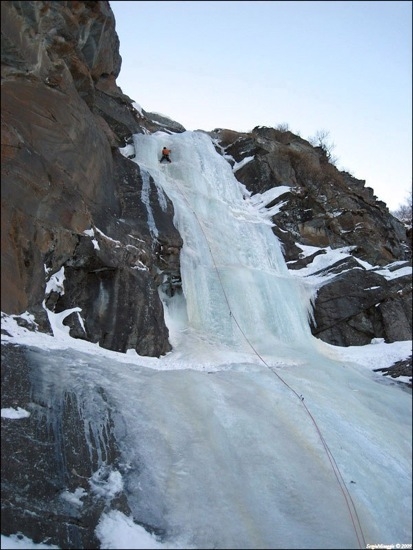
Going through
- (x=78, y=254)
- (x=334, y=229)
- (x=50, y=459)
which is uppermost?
(x=334, y=229)

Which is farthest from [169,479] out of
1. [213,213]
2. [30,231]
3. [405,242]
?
[405,242]

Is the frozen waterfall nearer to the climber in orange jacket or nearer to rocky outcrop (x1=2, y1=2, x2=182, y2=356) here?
the climber in orange jacket

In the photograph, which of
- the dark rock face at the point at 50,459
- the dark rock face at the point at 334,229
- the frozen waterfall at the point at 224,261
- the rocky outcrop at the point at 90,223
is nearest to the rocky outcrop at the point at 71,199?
the rocky outcrop at the point at 90,223

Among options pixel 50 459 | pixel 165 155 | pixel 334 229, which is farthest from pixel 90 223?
pixel 334 229

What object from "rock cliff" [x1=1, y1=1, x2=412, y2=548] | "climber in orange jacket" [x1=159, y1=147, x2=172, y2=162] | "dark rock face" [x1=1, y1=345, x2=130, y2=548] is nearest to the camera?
"dark rock face" [x1=1, y1=345, x2=130, y2=548]

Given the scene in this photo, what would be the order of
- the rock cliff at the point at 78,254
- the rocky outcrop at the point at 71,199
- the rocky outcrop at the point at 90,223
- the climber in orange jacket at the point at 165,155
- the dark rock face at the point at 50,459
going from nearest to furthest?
the dark rock face at the point at 50,459, the rock cliff at the point at 78,254, the rocky outcrop at the point at 71,199, the rocky outcrop at the point at 90,223, the climber in orange jacket at the point at 165,155

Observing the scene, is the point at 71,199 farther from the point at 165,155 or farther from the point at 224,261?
the point at 165,155

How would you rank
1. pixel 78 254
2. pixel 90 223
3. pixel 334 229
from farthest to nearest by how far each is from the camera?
1. pixel 334 229
2. pixel 90 223
3. pixel 78 254

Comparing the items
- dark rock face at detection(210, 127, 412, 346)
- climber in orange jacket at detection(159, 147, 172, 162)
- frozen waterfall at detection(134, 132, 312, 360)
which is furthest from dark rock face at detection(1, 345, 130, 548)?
climber in orange jacket at detection(159, 147, 172, 162)

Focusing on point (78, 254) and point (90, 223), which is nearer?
point (78, 254)

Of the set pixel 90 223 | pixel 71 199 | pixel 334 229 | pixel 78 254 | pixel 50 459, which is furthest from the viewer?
pixel 334 229

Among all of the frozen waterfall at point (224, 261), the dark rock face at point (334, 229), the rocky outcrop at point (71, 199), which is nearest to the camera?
the rocky outcrop at point (71, 199)

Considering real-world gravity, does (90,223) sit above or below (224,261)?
above

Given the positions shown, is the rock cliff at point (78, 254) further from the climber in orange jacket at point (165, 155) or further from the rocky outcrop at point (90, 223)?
the climber in orange jacket at point (165, 155)
